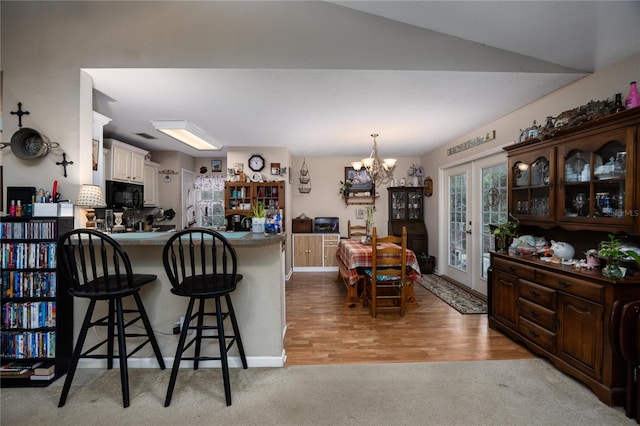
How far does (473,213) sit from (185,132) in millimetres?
4329

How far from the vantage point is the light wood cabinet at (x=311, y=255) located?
5449 millimetres

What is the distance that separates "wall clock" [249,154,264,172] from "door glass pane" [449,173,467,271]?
11.4 ft

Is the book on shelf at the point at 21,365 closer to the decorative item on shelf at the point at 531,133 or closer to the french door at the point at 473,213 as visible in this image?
the decorative item on shelf at the point at 531,133

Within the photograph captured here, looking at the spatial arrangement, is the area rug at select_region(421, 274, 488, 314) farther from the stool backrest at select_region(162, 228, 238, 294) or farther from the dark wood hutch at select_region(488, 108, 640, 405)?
the stool backrest at select_region(162, 228, 238, 294)

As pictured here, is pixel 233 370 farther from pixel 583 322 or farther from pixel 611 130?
pixel 611 130

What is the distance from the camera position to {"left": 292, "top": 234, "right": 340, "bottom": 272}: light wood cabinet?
17.9 feet

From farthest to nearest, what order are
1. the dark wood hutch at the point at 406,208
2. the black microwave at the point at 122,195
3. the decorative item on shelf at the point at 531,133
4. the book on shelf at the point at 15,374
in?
1. the dark wood hutch at the point at 406,208
2. the black microwave at the point at 122,195
3. the decorative item on shelf at the point at 531,133
4. the book on shelf at the point at 15,374

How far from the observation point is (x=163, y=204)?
17.4 feet

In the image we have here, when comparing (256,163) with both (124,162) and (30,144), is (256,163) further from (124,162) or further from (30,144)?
(30,144)

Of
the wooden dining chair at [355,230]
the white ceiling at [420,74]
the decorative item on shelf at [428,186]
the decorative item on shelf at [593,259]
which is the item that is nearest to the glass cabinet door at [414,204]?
the decorative item on shelf at [428,186]

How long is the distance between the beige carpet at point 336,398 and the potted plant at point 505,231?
114 cm

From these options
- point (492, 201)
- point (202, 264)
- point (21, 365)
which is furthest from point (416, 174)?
point (21, 365)

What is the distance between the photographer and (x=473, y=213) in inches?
157

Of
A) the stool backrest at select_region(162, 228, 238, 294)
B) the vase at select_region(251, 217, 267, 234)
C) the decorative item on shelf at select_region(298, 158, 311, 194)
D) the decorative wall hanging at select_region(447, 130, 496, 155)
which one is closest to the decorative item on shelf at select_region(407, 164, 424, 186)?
the decorative wall hanging at select_region(447, 130, 496, 155)
